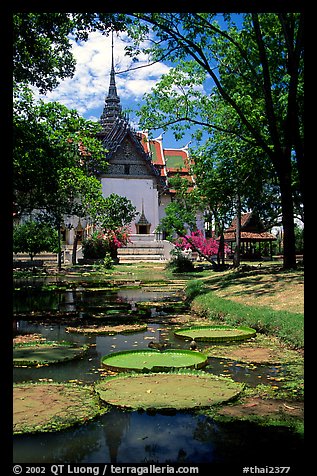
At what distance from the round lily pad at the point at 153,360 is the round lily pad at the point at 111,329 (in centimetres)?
182

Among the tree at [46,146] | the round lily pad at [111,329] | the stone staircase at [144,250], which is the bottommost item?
the round lily pad at [111,329]

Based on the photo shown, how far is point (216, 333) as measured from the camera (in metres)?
7.28

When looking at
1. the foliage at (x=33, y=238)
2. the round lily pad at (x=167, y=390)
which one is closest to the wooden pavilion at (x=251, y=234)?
the foliage at (x=33, y=238)

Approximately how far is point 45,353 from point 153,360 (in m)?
1.39

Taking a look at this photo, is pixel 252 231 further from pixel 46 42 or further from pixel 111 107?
pixel 46 42

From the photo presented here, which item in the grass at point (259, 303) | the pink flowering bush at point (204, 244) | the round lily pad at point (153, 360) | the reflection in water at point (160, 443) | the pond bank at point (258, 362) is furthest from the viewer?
the pink flowering bush at point (204, 244)

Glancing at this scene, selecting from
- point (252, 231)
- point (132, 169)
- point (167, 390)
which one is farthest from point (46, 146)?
point (132, 169)

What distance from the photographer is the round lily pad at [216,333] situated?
6898 mm

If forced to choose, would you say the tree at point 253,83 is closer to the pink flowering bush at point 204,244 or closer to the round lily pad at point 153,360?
the round lily pad at point 153,360

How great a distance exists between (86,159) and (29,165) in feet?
11.3

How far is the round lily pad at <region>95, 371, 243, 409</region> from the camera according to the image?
4008mm

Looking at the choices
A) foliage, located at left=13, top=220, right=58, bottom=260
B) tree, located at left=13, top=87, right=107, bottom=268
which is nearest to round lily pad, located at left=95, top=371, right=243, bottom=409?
tree, located at left=13, top=87, right=107, bottom=268

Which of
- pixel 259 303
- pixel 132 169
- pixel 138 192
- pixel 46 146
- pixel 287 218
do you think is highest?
pixel 132 169

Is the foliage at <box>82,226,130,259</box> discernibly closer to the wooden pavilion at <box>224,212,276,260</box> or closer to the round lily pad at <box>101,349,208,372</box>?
the wooden pavilion at <box>224,212,276,260</box>
